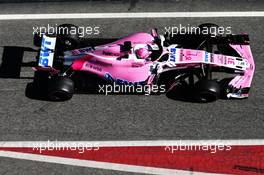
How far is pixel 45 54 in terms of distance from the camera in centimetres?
1241

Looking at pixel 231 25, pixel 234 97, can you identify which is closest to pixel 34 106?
pixel 234 97

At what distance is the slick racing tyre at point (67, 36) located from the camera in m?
13.2

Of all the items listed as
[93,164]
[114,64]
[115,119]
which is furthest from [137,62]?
[93,164]

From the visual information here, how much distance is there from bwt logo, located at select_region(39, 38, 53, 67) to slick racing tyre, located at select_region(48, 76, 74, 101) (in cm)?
44

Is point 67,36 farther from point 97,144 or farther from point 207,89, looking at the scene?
point 207,89

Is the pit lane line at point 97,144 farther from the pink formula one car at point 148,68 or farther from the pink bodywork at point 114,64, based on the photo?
the pink bodywork at point 114,64

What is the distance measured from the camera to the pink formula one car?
40.1 ft

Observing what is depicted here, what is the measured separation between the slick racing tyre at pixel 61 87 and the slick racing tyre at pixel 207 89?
2904mm

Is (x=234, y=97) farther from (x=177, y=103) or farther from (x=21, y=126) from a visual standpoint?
(x=21, y=126)

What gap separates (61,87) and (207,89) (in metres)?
3.33

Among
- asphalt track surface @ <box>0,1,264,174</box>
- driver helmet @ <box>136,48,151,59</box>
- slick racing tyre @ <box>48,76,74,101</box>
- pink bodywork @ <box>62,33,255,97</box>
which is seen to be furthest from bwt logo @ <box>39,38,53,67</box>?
driver helmet @ <box>136,48,151,59</box>

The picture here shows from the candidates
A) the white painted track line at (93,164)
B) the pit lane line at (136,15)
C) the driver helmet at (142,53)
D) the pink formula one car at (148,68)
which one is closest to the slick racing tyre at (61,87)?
the pink formula one car at (148,68)

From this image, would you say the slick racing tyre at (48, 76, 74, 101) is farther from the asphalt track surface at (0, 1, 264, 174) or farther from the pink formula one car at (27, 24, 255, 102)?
the asphalt track surface at (0, 1, 264, 174)

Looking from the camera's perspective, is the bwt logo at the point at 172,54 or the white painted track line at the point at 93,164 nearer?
the white painted track line at the point at 93,164
